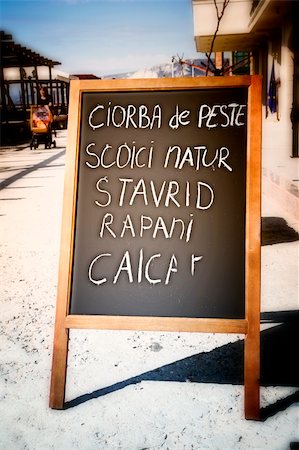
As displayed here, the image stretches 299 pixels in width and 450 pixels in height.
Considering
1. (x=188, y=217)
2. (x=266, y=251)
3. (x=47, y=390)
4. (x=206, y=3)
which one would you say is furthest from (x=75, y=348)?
(x=206, y=3)

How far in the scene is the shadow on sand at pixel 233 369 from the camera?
2.06 m

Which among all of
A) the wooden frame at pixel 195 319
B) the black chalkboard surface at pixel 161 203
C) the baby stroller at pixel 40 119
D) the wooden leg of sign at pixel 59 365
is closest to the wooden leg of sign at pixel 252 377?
the wooden frame at pixel 195 319

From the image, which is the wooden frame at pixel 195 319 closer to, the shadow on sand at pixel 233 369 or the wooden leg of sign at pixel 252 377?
the wooden leg of sign at pixel 252 377

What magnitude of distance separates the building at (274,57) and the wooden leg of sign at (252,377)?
3225 millimetres

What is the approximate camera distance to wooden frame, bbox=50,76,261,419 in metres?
1.82

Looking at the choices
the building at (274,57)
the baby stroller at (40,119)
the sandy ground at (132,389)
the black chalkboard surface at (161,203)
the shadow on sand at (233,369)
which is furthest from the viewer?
the baby stroller at (40,119)

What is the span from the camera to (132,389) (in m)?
2.08

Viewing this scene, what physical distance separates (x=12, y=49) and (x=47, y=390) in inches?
697

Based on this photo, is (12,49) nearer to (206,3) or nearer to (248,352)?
(206,3)

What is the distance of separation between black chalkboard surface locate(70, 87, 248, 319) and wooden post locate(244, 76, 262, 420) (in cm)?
4

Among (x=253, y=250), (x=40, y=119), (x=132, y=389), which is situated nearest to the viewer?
(x=253, y=250)

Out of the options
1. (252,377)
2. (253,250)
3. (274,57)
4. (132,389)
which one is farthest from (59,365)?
(274,57)

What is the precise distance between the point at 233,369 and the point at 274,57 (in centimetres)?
1497

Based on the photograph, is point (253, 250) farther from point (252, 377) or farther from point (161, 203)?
point (252, 377)
